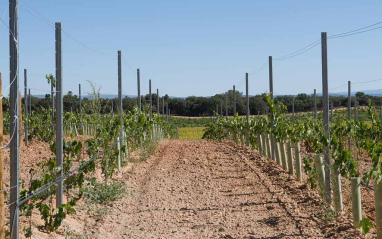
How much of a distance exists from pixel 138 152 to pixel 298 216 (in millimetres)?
9271

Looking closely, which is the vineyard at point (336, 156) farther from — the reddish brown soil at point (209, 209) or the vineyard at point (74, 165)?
the vineyard at point (74, 165)

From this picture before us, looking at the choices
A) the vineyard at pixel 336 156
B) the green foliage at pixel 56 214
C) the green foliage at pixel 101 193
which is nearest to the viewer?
the green foliage at pixel 56 214

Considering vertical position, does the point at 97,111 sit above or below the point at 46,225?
above

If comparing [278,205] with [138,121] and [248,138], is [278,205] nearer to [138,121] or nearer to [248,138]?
[138,121]

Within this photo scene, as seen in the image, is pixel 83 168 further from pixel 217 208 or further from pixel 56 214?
pixel 217 208

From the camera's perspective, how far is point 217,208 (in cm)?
779

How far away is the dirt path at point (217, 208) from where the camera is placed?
6379 millimetres

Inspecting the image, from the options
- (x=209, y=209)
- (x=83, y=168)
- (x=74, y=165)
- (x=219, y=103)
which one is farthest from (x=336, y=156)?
(x=219, y=103)

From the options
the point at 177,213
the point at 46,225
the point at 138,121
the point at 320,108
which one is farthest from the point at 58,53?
the point at 320,108

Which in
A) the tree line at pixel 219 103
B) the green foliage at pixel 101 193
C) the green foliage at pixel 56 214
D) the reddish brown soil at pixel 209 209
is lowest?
the reddish brown soil at pixel 209 209

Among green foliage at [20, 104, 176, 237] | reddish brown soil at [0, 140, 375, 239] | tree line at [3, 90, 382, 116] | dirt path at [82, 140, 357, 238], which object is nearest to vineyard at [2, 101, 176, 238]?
green foliage at [20, 104, 176, 237]

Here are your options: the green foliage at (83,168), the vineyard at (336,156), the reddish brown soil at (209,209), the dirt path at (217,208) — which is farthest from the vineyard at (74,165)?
the vineyard at (336,156)

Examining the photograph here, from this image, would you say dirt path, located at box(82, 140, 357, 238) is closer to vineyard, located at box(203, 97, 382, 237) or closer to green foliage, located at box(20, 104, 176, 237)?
vineyard, located at box(203, 97, 382, 237)

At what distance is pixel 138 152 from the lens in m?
15.7
